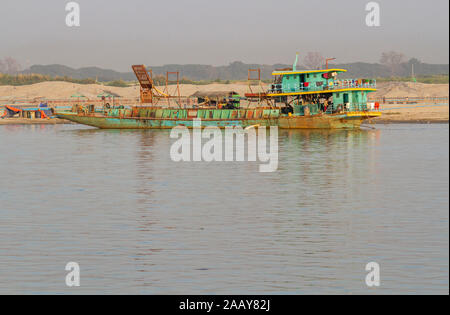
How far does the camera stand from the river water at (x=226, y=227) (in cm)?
1553

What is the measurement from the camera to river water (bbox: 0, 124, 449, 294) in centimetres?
1553

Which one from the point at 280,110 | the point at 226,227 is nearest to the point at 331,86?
the point at 280,110

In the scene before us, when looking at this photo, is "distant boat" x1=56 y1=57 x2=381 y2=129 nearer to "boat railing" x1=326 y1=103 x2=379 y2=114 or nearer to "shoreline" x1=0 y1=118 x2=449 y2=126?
"boat railing" x1=326 y1=103 x2=379 y2=114

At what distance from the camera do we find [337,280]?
1545 centimetres

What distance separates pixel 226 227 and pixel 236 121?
63970 millimetres

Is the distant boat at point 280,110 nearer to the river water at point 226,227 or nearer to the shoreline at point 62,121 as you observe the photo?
the shoreline at point 62,121

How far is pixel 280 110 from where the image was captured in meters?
85.5

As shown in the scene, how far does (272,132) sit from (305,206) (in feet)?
183

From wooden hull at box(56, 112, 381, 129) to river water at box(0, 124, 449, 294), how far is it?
39.3 metres
